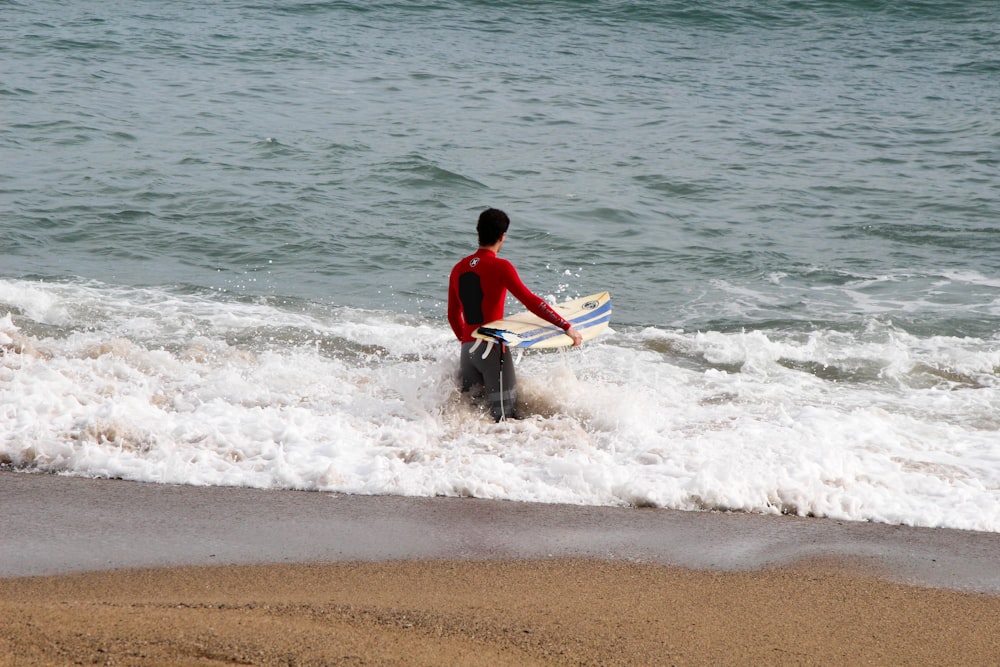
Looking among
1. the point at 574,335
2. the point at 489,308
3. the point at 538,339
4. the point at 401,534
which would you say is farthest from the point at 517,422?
the point at 401,534

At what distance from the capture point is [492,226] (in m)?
6.92

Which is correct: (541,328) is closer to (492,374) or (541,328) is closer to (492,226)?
(492,374)

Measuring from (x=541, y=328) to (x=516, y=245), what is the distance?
603cm

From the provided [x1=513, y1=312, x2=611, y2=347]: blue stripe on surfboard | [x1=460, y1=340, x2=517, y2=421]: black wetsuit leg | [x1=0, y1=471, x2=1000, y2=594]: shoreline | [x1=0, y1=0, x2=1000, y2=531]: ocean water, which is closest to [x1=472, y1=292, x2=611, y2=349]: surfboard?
[x1=513, y1=312, x2=611, y2=347]: blue stripe on surfboard

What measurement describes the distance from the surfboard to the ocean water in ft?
1.74

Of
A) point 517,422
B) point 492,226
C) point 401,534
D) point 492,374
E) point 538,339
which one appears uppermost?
point 492,226

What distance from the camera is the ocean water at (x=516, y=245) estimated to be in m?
6.92

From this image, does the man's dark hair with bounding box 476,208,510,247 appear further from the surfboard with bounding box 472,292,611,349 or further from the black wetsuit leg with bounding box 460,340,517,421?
the black wetsuit leg with bounding box 460,340,517,421

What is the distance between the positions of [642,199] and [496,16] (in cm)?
1402

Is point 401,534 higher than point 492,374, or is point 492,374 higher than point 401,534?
point 492,374

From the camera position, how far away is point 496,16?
89.8ft

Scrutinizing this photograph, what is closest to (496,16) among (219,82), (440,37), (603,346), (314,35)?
(440,37)

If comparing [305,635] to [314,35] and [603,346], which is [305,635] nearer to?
[603,346]

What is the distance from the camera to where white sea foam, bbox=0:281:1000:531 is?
643cm
